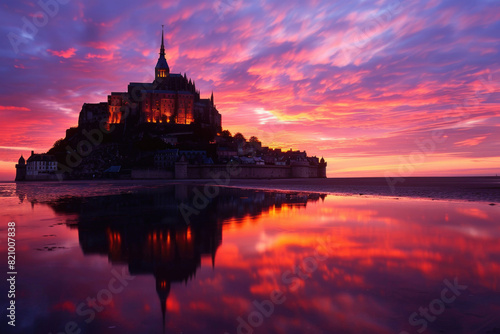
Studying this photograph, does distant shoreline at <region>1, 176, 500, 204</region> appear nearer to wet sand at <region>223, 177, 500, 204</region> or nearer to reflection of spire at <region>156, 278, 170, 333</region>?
wet sand at <region>223, 177, 500, 204</region>

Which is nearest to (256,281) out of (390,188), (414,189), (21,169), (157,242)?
(157,242)

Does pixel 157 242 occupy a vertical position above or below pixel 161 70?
below

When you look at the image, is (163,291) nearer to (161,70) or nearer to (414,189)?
(414,189)

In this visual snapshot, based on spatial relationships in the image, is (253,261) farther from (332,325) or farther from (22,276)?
(22,276)

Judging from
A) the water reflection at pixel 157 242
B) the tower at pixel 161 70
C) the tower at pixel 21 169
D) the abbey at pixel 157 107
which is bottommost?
the water reflection at pixel 157 242

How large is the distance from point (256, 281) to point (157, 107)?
11279 centimetres

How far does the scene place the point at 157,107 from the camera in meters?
112

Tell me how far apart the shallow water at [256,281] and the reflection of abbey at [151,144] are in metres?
86.9

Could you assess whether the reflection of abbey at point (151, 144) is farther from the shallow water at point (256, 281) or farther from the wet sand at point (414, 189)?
the shallow water at point (256, 281)

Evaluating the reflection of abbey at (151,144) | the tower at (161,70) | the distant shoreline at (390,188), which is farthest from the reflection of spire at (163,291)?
the tower at (161,70)

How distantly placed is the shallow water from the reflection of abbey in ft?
285

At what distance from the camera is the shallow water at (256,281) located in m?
4.26

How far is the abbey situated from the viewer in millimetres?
111875

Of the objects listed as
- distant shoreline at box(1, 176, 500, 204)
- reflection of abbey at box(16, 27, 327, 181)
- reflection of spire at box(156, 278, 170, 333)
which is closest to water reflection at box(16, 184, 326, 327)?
reflection of spire at box(156, 278, 170, 333)
